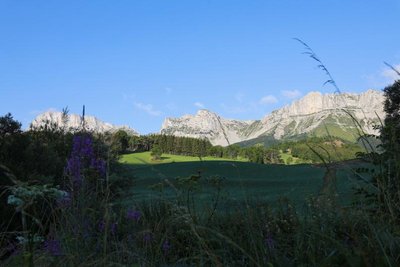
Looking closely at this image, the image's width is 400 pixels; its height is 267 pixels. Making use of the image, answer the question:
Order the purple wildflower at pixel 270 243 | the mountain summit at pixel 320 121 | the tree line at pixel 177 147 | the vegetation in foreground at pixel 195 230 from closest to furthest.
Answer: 1. the vegetation in foreground at pixel 195 230
2. the purple wildflower at pixel 270 243
3. the mountain summit at pixel 320 121
4. the tree line at pixel 177 147

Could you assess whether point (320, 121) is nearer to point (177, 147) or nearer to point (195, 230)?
point (195, 230)

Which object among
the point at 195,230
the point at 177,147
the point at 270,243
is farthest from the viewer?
the point at 177,147

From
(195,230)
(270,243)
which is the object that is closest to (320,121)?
(270,243)

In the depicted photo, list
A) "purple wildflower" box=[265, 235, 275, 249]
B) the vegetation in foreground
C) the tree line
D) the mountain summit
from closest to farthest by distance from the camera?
the vegetation in foreground < "purple wildflower" box=[265, 235, 275, 249] < the mountain summit < the tree line

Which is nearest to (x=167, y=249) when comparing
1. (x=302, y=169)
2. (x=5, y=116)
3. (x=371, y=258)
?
(x=371, y=258)

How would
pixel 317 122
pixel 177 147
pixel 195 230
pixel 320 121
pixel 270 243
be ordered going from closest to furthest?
pixel 195 230, pixel 270 243, pixel 320 121, pixel 317 122, pixel 177 147

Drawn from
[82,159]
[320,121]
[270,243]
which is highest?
[320,121]

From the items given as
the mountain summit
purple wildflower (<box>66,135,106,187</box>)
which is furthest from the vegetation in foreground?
the mountain summit

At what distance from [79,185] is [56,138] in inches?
299

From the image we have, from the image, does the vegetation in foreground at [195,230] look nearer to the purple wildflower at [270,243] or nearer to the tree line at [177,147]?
the purple wildflower at [270,243]

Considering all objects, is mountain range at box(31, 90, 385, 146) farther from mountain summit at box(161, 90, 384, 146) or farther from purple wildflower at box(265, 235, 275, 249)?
purple wildflower at box(265, 235, 275, 249)

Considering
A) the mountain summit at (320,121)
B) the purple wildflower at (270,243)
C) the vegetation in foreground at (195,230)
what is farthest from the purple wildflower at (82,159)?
the purple wildflower at (270,243)

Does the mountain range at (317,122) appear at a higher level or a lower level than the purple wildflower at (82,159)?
higher

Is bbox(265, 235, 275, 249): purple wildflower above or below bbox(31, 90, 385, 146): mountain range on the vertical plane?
below
